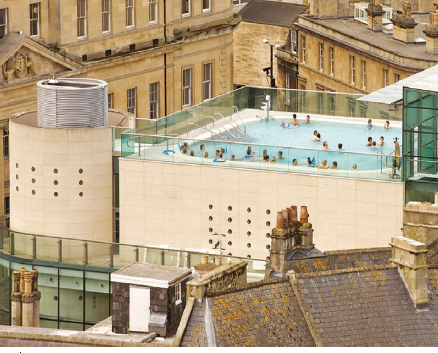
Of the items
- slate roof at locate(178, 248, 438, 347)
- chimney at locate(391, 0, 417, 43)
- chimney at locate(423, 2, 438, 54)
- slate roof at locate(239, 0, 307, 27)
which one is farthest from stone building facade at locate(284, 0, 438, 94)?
slate roof at locate(178, 248, 438, 347)

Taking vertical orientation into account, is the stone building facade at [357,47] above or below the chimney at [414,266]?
above

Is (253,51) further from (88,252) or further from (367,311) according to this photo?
(367,311)

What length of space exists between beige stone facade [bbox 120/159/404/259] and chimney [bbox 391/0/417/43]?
183 feet

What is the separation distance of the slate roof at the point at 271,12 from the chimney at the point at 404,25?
30098 mm

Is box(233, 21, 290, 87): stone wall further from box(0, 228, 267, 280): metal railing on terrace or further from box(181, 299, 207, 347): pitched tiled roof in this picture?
box(181, 299, 207, 347): pitched tiled roof

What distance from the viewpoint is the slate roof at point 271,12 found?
172 metres

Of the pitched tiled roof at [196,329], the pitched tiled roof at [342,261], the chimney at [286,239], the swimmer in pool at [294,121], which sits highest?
the swimmer in pool at [294,121]

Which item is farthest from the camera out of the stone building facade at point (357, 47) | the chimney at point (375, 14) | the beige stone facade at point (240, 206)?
the chimney at point (375, 14)

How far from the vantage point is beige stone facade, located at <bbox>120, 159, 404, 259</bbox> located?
83000 mm

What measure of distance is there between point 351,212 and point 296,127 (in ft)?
45.7

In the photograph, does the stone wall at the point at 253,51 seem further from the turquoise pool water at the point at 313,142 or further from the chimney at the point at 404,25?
the turquoise pool water at the point at 313,142

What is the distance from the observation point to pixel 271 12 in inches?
6880

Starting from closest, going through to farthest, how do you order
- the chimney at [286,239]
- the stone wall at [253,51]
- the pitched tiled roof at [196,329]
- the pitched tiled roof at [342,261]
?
1. the pitched tiled roof at [196,329]
2. the chimney at [286,239]
3. the pitched tiled roof at [342,261]
4. the stone wall at [253,51]

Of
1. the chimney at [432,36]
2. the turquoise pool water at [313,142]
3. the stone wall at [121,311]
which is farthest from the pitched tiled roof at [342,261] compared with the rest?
the chimney at [432,36]
